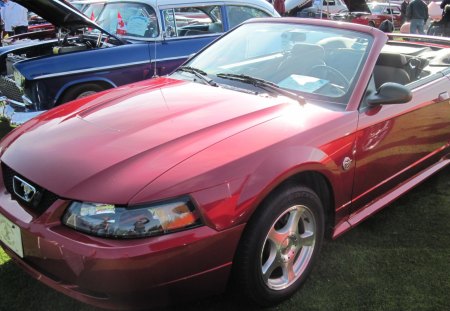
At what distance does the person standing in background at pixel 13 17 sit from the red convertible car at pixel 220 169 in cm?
844

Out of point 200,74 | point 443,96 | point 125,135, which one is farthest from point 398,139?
point 125,135

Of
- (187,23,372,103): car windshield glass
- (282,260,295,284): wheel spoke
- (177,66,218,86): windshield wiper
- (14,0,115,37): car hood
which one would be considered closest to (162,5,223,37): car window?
(14,0,115,37): car hood

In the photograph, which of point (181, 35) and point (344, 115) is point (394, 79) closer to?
point (344, 115)

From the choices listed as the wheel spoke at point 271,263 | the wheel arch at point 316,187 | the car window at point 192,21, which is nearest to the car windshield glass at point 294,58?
the wheel arch at point 316,187

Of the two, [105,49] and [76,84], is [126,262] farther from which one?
[105,49]

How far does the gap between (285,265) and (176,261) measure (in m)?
0.79

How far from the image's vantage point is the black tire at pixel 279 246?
7.21ft

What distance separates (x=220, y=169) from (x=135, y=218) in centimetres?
44

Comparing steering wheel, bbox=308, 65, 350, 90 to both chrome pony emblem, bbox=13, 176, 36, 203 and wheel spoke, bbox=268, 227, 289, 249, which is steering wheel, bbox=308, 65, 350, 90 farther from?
chrome pony emblem, bbox=13, 176, 36, 203

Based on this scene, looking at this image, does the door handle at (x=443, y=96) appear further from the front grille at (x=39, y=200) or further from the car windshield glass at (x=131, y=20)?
the car windshield glass at (x=131, y=20)

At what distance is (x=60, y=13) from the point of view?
5.33 m

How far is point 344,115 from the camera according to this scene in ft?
8.74

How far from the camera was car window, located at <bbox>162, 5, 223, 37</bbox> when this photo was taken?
5762mm

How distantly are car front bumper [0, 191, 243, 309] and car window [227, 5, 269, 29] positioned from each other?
15.8 ft
